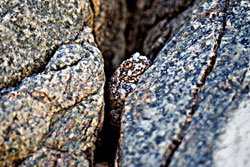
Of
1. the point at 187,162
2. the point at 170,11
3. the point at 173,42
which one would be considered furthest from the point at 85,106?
the point at 170,11

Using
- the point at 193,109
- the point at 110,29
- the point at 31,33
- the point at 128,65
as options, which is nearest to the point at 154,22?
the point at 110,29

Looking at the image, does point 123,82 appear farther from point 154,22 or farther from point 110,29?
point 154,22

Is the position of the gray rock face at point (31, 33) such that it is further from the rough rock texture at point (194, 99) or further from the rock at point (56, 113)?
the rough rock texture at point (194, 99)

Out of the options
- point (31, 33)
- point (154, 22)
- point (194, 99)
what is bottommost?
point (194, 99)

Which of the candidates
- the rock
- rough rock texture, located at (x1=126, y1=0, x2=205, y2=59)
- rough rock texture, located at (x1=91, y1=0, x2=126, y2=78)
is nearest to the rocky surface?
the rock

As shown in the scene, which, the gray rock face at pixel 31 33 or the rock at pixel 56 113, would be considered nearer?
the rock at pixel 56 113

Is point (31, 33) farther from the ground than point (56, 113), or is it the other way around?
point (31, 33)

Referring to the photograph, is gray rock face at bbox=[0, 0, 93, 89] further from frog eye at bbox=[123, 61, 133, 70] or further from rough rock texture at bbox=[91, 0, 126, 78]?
frog eye at bbox=[123, 61, 133, 70]

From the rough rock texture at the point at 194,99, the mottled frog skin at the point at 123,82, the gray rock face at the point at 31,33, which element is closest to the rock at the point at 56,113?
the gray rock face at the point at 31,33
